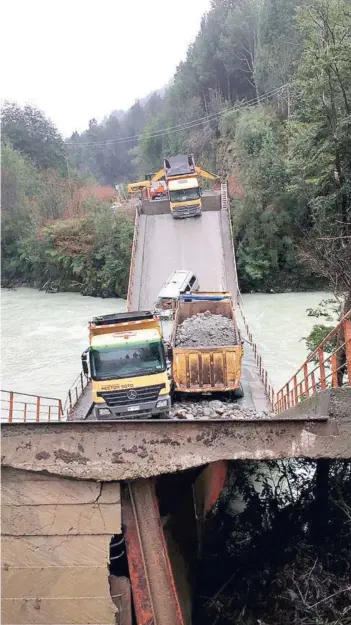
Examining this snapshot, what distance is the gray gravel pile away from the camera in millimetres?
13203

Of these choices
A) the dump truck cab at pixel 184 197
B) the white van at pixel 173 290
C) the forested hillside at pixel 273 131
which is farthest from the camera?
the dump truck cab at pixel 184 197

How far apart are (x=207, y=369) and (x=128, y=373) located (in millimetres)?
2975

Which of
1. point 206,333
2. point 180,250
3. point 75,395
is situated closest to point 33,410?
point 75,395

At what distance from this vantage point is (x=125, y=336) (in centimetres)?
1213

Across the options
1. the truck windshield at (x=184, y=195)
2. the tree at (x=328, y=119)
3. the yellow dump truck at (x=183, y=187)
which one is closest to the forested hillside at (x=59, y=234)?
the yellow dump truck at (x=183, y=187)

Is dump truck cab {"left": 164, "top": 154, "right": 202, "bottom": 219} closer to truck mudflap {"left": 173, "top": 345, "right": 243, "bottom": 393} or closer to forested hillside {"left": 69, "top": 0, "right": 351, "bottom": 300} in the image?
forested hillside {"left": 69, "top": 0, "right": 351, "bottom": 300}

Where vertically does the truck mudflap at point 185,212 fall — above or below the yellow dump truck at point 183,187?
below

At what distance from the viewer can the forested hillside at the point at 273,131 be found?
2067 cm

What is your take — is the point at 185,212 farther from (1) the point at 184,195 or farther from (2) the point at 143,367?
(2) the point at 143,367

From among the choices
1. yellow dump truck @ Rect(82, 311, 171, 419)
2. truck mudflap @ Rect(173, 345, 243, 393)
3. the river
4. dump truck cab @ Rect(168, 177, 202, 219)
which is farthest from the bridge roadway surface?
yellow dump truck @ Rect(82, 311, 171, 419)

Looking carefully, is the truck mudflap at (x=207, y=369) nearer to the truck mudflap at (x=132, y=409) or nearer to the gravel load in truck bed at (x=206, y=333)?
the gravel load in truck bed at (x=206, y=333)

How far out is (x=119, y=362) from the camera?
12.0 meters

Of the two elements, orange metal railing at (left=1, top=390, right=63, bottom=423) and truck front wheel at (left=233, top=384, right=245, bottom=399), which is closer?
orange metal railing at (left=1, top=390, right=63, bottom=423)

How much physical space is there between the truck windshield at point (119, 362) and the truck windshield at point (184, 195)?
18.4 meters
